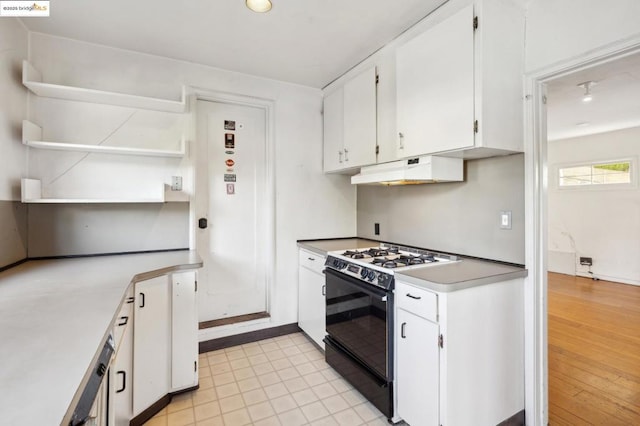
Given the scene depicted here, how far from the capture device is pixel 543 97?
1.81 m

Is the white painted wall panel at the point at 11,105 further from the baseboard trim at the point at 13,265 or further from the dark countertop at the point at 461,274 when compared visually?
the dark countertop at the point at 461,274

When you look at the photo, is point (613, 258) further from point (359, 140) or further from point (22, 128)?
point (22, 128)

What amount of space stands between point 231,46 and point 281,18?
1.85ft

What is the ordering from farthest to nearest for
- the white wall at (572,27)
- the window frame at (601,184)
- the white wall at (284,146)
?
the window frame at (601,184) → the white wall at (284,146) → the white wall at (572,27)

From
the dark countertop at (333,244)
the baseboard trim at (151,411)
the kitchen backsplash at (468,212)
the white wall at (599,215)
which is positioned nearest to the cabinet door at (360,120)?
the kitchen backsplash at (468,212)

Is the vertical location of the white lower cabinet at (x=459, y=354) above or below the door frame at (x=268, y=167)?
below

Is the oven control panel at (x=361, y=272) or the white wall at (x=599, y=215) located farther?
the white wall at (x=599, y=215)

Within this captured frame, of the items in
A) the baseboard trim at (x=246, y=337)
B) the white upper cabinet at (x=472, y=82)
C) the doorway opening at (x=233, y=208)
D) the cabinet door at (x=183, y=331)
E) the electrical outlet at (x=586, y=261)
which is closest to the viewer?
the white upper cabinet at (x=472, y=82)

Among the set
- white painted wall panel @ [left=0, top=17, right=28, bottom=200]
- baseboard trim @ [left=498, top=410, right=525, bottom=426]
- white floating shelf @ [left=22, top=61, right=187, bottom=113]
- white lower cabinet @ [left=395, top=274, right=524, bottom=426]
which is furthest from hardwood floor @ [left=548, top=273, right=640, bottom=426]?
white painted wall panel @ [left=0, top=17, right=28, bottom=200]

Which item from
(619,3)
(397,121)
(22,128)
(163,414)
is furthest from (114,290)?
(619,3)

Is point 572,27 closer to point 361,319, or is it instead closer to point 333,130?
point 333,130

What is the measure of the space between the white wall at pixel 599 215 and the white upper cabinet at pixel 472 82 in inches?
188

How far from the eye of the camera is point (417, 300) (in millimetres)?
1620

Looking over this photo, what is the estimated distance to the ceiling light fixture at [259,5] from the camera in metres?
1.82
